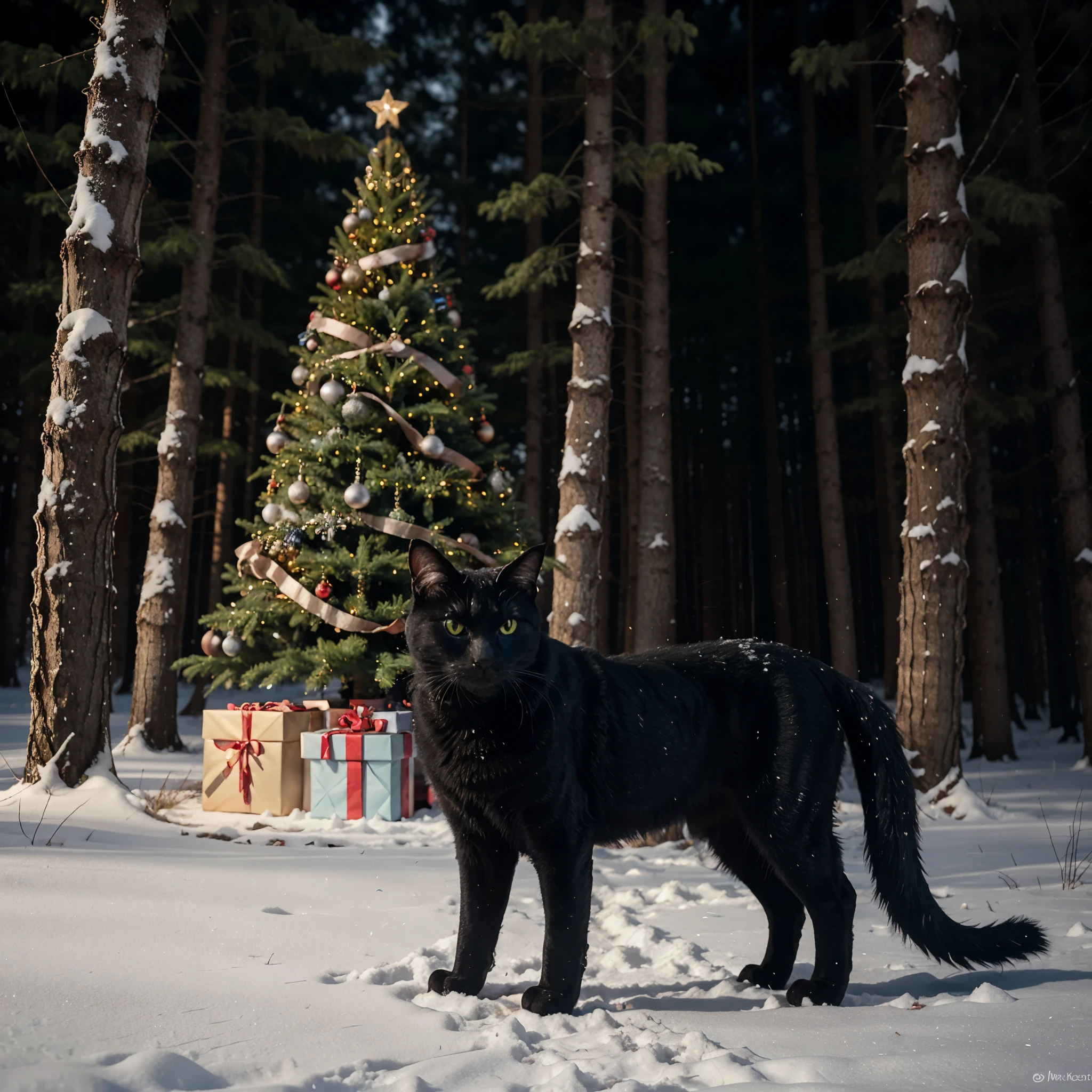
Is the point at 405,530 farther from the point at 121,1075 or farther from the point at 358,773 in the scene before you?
the point at 121,1075

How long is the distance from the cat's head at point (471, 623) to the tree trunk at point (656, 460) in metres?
7.80

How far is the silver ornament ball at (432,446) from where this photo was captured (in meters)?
7.27

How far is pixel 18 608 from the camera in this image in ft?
51.5

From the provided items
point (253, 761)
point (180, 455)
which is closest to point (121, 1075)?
point (253, 761)

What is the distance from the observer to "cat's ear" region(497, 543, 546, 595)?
2.98 metres

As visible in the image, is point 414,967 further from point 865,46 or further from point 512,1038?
point 865,46

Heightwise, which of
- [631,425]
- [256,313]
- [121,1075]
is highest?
[256,313]

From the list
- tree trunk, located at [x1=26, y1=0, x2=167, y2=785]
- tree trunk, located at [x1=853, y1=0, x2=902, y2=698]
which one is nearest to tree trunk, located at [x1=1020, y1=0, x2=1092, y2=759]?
tree trunk, located at [x1=853, y1=0, x2=902, y2=698]

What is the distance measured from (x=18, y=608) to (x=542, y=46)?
43.4ft

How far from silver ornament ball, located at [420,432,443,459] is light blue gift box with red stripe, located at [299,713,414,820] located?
220cm

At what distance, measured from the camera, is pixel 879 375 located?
13.2m

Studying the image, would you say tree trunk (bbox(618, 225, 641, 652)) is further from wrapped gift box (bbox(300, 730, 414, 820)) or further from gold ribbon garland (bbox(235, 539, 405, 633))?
wrapped gift box (bbox(300, 730, 414, 820))

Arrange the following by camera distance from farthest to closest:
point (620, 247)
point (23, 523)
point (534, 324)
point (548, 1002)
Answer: point (620, 247) < point (23, 523) < point (534, 324) < point (548, 1002)

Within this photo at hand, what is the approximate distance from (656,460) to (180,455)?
5.60m
